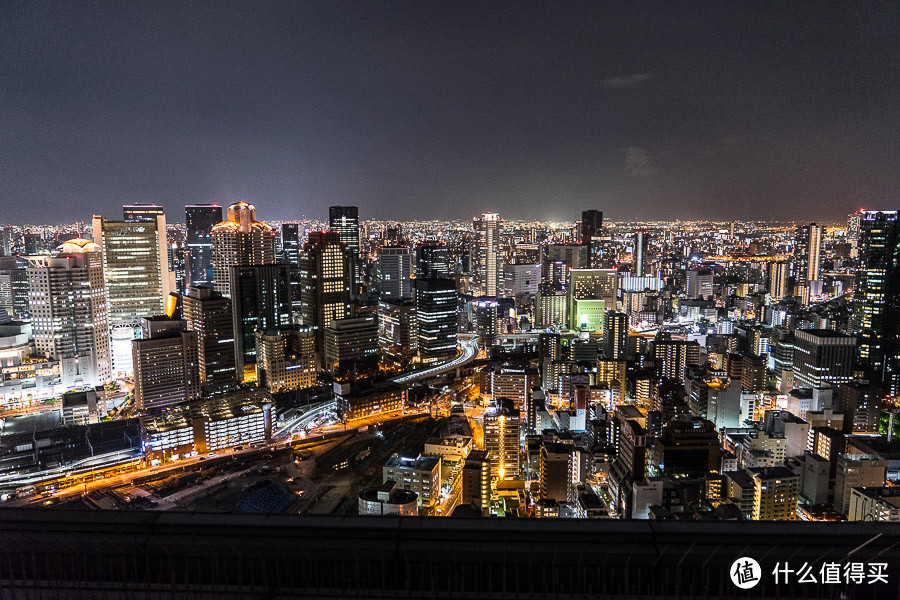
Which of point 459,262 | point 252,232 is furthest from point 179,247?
point 459,262

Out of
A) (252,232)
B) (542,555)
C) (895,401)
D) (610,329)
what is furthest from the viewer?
(252,232)

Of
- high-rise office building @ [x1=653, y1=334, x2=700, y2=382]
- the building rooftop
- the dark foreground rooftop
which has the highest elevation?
the dark foreground rooftop

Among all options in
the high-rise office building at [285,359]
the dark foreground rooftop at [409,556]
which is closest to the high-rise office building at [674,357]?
the high-rise office building at [285,359]

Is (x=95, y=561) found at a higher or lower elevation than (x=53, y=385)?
higher

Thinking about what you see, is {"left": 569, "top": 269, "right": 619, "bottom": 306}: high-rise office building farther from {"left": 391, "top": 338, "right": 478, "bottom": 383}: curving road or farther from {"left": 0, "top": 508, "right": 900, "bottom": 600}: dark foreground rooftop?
{"left": 0, "top": 508, "right": 900, "bottom": 600}: dark foreground rooftop

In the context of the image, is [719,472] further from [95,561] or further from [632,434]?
[95,561]

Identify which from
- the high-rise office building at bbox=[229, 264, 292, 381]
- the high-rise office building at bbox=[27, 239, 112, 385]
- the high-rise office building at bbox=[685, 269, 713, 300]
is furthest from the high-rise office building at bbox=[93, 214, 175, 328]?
the high-rise office building at bbox=[685, 269, 713, 300]

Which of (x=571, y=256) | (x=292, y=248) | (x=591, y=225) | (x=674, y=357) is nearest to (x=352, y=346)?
(x=674, y=357)
